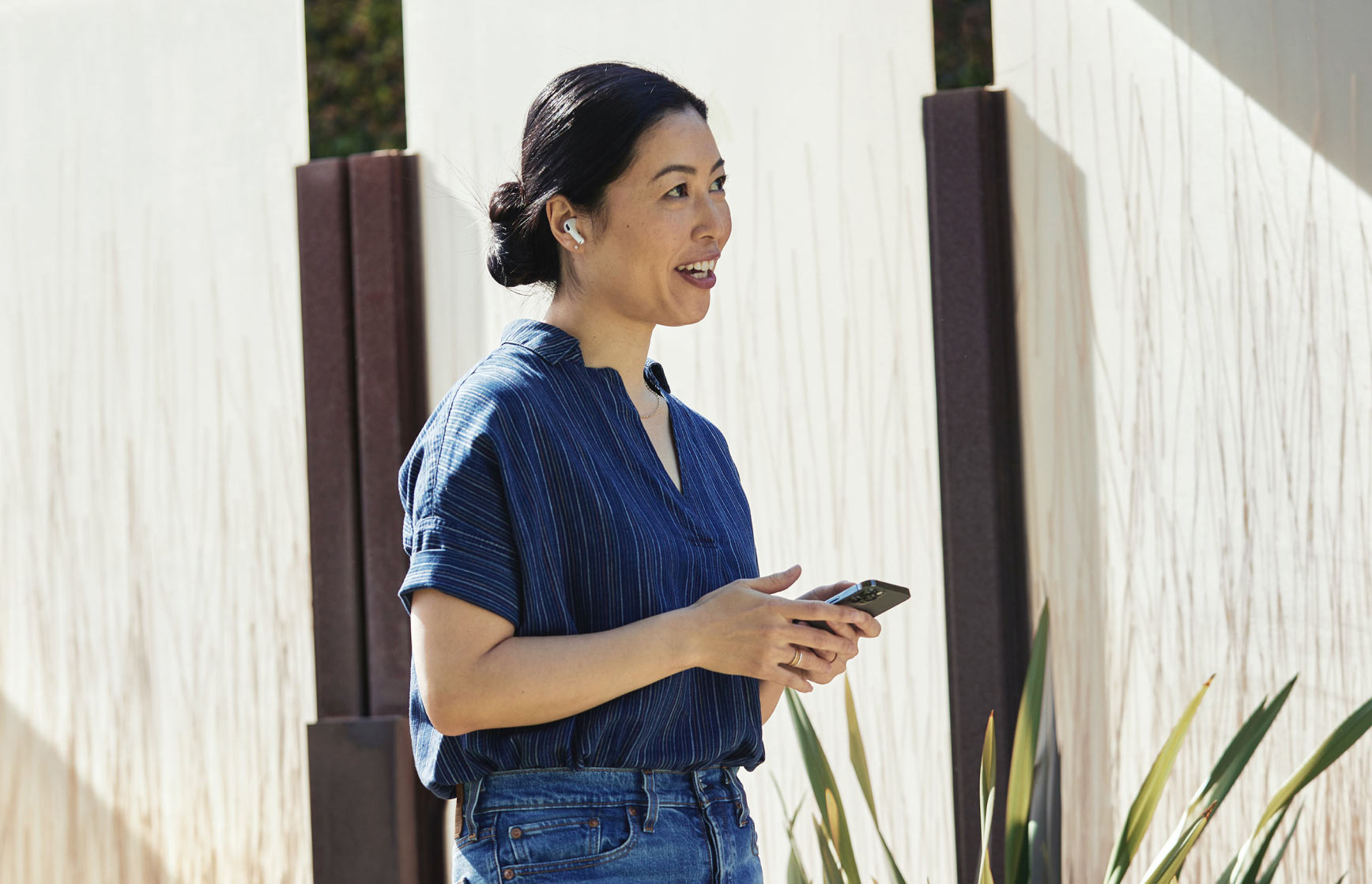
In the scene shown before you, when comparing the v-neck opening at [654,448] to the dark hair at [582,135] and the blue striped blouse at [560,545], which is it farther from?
the dark hair at [582,135]

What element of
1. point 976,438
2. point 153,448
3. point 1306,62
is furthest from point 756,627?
point 153,448

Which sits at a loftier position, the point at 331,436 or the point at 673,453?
the point at 331,436

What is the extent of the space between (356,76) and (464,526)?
598 cm

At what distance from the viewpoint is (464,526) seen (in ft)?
4.66

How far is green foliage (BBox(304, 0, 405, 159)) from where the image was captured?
689 cm

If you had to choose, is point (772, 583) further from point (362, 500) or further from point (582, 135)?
point (362, 500)

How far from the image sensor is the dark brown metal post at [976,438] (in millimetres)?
2818

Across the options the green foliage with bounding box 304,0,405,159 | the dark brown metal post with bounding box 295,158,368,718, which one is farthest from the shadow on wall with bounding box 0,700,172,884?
the green foliage with bounding box 304,0,405,159

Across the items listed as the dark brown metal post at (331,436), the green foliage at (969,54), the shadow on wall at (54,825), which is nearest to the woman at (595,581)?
the dark brown metal post at (331,436)

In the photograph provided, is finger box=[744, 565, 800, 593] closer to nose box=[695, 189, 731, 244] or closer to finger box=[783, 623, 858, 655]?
finger box=[783, 623, 858, 655]

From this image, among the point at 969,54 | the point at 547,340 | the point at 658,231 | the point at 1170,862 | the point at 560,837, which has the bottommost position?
the point at 1170,862

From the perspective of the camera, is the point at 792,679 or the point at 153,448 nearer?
the point at 792,679

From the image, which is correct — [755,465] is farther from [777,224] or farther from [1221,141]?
[1221,141]

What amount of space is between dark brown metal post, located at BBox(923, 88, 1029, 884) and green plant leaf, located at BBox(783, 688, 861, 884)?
378 millimetres
